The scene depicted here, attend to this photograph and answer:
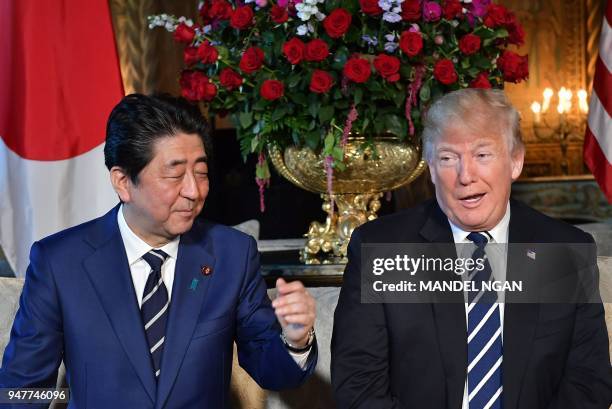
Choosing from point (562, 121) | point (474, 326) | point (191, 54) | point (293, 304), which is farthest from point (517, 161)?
point (562, 121)

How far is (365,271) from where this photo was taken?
6.26 feet

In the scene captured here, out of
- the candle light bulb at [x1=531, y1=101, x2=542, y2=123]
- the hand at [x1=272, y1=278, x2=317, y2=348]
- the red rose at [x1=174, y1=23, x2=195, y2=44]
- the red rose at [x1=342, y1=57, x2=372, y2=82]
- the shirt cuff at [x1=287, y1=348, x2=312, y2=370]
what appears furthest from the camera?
the candle light bulb at [x1=531, y1=101, x2=542, y2=123]

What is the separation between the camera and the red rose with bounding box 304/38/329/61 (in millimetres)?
2559

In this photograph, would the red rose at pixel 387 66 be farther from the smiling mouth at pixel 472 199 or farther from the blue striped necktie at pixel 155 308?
the blue striped necktie at pixel 155 308

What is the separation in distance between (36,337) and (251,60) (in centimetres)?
119

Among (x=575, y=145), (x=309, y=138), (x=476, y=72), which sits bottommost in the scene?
(x=575, y=145)

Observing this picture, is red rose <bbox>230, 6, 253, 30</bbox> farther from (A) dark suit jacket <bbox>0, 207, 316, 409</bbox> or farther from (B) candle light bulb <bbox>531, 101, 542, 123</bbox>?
(B) candle light bulb <bbox>531, 101, 542, 123</bbox>

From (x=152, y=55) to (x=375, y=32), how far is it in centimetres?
375

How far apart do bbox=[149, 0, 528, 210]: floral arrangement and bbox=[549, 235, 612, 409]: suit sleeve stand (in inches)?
36.7

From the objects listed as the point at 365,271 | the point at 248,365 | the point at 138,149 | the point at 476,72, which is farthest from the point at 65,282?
the point at 476,72

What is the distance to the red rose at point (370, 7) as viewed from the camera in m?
2.56

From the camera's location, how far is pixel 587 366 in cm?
188

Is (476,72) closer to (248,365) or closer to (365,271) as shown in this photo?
(365,271)

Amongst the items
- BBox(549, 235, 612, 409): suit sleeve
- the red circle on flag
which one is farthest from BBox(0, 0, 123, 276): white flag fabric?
BBox(549, 235, 612, 409): suit sleeve
